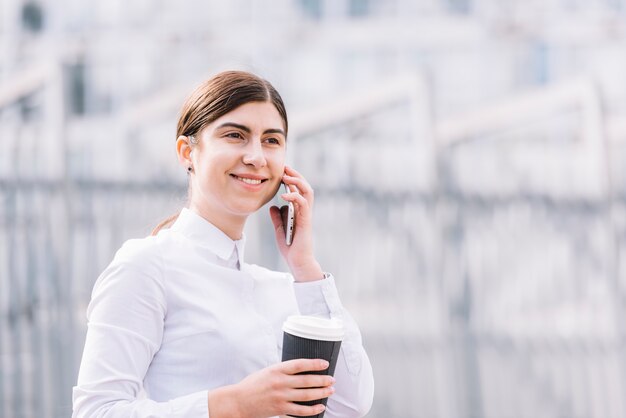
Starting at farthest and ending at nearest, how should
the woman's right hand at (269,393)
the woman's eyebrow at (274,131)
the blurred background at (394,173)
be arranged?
1. the blurred background at (394,173)
2. the woman's eyebrow at (274,131)
3. the woman's right hand at (269,393)

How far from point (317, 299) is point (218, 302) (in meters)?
0.11

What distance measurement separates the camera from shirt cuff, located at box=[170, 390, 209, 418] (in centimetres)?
61

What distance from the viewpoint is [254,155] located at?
27.4 inches

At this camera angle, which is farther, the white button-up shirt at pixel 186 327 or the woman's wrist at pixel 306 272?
the woman's wrist at pixel 306 272

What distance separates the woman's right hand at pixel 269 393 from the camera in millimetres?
608

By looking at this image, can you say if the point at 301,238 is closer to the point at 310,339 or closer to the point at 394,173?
the point at 310,339

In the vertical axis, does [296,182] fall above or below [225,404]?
above

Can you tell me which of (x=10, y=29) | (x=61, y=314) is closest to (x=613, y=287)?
(x=61, y=314)

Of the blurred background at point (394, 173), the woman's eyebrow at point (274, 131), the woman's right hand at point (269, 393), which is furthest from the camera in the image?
the blurred background at point (394, 173)

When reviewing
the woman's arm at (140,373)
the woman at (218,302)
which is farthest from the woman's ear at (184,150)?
the woman's arm at (140,373)

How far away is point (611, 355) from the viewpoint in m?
3.39

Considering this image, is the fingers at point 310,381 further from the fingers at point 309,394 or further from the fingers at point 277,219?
the fingers at point 277,219

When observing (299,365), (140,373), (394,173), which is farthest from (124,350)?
(394,173)

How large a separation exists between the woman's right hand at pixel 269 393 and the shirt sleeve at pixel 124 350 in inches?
0.6
